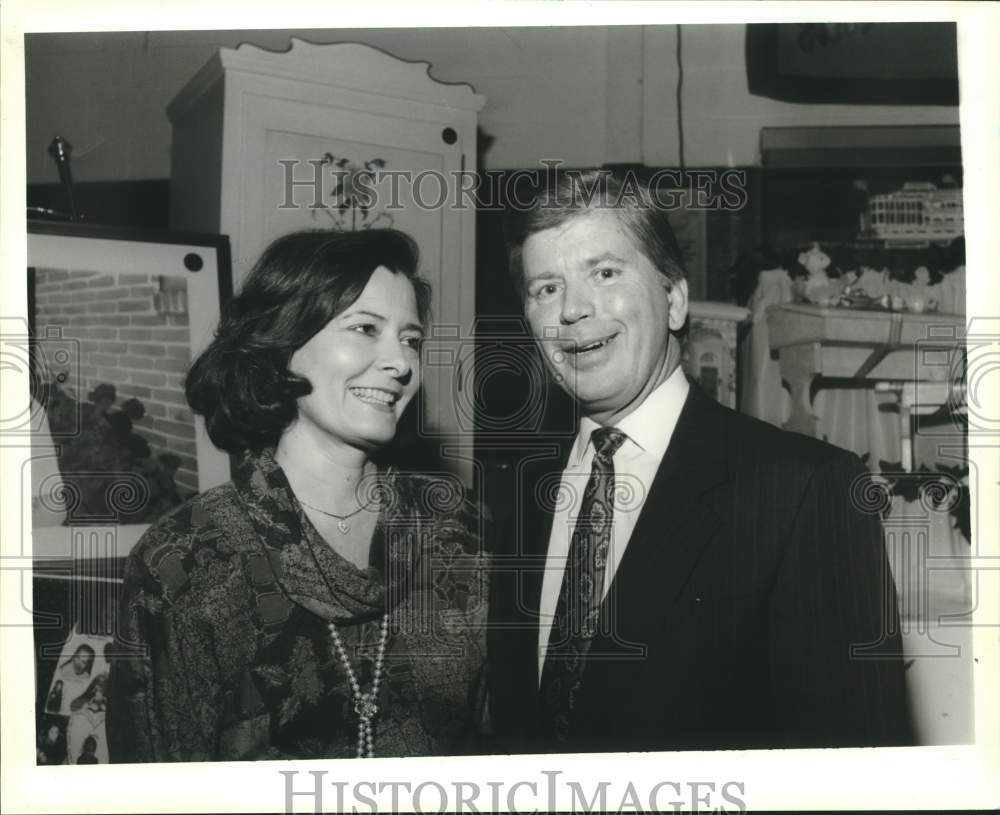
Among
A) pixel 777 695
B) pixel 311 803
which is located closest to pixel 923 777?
pixel 777 695

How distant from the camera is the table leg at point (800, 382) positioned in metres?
1.43

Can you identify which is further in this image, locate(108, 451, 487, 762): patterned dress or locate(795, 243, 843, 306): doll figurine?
locate(795, 243, 843, 306): doll figurine

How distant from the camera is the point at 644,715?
1.38 metres

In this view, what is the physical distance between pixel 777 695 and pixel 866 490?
330 millimetres

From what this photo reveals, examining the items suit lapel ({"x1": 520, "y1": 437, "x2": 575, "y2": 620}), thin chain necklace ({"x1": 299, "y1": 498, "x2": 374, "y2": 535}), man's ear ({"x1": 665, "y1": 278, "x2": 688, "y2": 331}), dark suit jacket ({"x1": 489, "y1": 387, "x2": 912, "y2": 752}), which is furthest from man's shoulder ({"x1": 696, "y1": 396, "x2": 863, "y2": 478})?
thin chain necklace ({"x1": 299, "y1": 498, "x2": 374, "y2": 535})

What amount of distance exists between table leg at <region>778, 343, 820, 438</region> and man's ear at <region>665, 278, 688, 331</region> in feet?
0.55

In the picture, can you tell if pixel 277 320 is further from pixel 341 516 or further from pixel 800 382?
pixel 800 382

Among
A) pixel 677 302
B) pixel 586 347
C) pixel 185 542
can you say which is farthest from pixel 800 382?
pixel 185 542

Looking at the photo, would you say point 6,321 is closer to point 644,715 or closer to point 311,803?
point 311,803

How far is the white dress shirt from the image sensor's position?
1.38 m

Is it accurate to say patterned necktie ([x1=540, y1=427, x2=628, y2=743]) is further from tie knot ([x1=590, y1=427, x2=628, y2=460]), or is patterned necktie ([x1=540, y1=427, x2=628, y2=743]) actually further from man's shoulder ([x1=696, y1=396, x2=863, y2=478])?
man's shoulder ([x1=696, y1=396, x2=863, y2=478])

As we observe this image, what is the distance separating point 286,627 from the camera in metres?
1.33

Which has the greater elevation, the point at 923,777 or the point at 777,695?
the point at 777,695

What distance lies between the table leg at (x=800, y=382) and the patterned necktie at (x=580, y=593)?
266 millimetres
